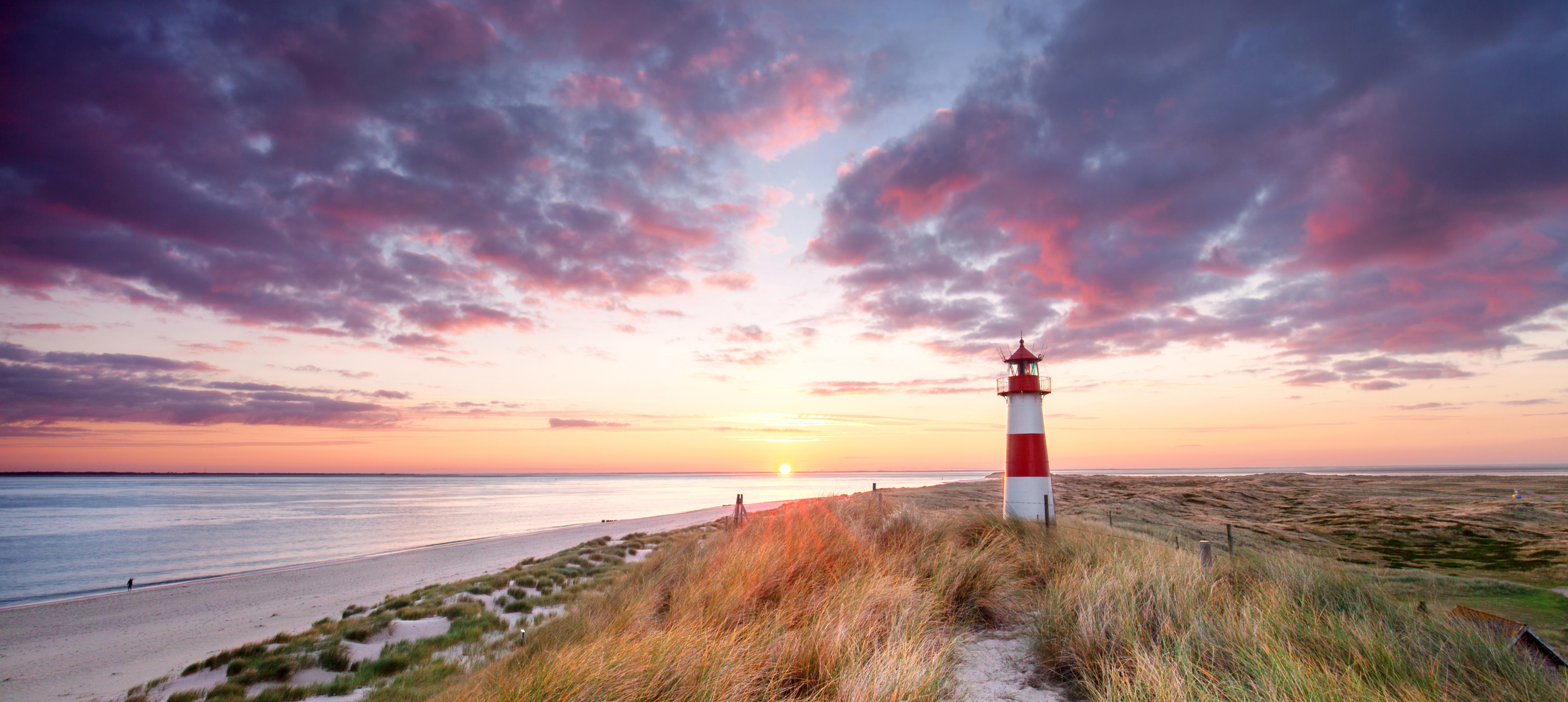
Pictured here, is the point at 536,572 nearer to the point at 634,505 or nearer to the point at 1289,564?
the point at 1289,564

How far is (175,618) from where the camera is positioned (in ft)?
43.5

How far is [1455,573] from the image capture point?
1523 cm

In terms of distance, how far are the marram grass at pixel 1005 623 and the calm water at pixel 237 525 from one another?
2273 centimetres

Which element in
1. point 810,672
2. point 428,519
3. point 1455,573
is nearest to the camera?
point 810,672

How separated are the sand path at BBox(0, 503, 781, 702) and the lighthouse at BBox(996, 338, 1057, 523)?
15.7 meters

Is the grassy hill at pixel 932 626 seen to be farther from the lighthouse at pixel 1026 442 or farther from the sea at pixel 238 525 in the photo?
the sea at pixel 238 525

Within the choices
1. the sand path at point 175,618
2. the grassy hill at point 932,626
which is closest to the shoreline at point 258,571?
the sand path at point 175,618

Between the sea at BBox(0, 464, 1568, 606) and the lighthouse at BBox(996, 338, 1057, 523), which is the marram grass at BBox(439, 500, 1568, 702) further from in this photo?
the sea at BBox(0, 464, 1568, 606)

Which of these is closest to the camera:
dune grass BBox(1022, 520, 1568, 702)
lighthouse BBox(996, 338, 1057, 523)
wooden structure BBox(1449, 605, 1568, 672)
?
dune grass BBox(1022, 520, 1568, 702)

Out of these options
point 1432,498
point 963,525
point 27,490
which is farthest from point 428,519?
point 27,490

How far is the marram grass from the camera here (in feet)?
11.9

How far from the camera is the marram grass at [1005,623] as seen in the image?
3.63 m

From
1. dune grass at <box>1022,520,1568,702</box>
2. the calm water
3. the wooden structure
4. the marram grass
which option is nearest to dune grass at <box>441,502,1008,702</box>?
the marram grass

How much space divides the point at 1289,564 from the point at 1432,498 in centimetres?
4631
